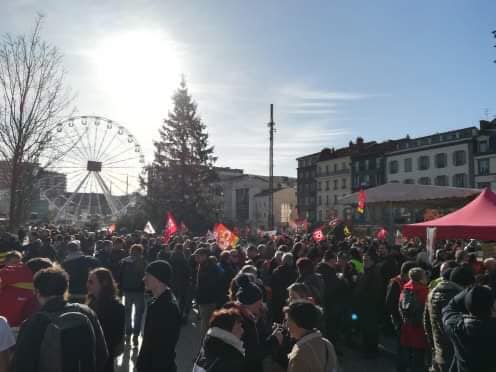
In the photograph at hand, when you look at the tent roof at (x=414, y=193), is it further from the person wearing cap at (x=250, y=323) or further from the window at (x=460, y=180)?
the window at (x=460, y=180)

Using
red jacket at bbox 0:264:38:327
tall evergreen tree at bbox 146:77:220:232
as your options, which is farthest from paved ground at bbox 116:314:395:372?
tall evergreen tree at bbox 146:77:220:232

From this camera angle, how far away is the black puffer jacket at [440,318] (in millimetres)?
5641

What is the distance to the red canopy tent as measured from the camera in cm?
907

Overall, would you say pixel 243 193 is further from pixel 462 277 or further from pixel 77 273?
pixel 462 277

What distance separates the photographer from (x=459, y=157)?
5459 cm

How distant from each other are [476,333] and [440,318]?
1426mm

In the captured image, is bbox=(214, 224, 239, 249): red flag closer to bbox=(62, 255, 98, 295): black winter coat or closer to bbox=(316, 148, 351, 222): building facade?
bbox=(62, 255, 98, 295): black winter coat

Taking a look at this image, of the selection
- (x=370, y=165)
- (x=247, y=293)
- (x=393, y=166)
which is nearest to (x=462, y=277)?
(x=247, y=293)

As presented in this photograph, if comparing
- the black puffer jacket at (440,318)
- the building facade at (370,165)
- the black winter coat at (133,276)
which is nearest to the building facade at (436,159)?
the building facade at (370,165)

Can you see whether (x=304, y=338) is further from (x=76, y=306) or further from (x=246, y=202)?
(x=246, y=202)

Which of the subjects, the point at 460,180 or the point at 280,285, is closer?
the point at 280,285

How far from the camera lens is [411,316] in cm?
677

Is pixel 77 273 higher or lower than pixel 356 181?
lower

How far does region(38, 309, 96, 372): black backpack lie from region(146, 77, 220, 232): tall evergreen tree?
37983mm
